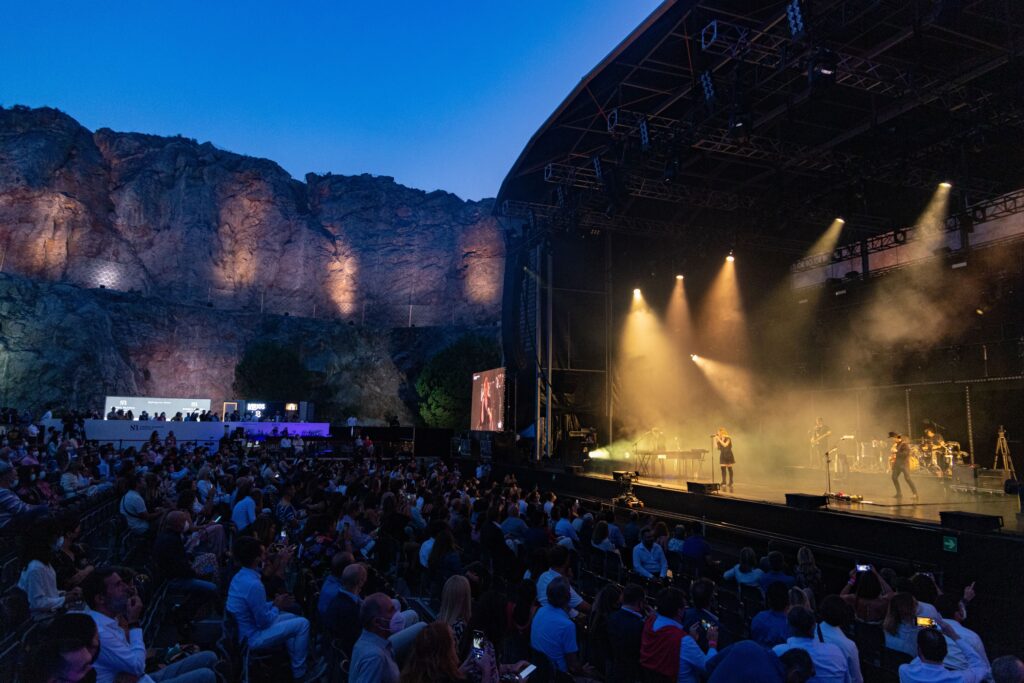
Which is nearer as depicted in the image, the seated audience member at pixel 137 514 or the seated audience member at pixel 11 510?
the seated audience member at pixel 11 510

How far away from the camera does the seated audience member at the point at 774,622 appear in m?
4.19

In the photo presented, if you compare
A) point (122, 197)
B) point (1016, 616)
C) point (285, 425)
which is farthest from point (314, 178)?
point (1016, 616)

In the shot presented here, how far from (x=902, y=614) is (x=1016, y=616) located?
13.3ft

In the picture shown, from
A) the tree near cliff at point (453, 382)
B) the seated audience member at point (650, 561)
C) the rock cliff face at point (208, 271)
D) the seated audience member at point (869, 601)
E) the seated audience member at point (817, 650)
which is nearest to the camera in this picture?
the seated audience member at point (817, 650)

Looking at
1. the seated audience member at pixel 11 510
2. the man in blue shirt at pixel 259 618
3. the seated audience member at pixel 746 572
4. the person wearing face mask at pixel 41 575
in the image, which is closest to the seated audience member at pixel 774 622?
the seated audience member at pixel 746 572

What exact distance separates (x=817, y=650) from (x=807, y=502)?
22.0 feet

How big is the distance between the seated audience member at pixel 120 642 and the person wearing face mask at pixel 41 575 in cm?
89

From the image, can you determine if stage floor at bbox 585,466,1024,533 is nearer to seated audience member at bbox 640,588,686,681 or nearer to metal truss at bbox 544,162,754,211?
seated audience member at bbox 640,588,686,681

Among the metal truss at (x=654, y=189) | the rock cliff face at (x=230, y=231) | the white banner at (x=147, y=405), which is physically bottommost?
the white banner at (x=147, y=405)

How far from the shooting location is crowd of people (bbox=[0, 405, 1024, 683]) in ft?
10.4

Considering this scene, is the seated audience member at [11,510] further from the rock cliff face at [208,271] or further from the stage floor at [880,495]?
the rock cliff face at [208,271]

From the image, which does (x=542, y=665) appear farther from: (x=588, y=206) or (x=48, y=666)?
(x=588, y=206)

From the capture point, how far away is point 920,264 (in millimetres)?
16469

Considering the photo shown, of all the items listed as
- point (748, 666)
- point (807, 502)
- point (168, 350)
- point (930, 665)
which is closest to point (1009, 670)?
point (930, 665)
